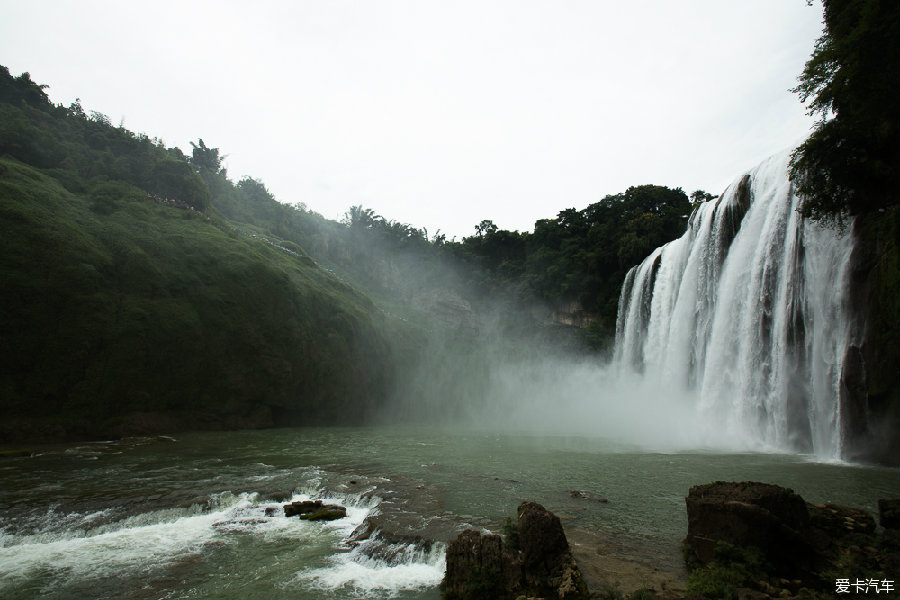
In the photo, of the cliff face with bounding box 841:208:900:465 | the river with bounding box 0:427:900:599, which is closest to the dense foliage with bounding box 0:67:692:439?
the river with bounding box 0:427:900:599

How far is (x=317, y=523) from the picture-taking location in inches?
328

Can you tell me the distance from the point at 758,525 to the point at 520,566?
2.96 metres

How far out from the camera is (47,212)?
19.2m

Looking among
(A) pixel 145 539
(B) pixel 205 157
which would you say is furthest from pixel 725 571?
(B) pixel 205 157

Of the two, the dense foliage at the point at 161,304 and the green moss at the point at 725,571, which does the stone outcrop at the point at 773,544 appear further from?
the dense foliage at the point at 161,304

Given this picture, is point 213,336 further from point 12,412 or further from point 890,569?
point 890,569

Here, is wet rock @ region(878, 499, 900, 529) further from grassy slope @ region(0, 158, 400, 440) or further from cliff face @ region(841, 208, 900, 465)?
grassy slope @ region(0, 158, 400, 440)

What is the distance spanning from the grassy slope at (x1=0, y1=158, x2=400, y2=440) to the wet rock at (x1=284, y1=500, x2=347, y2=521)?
1341 cm

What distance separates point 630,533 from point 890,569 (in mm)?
2982

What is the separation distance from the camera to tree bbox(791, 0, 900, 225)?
11.0 m

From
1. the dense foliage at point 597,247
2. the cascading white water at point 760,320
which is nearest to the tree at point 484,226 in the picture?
the dense foliage at point 597,247

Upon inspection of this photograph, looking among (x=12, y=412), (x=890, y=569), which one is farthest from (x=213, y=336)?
(x=890, y=569)

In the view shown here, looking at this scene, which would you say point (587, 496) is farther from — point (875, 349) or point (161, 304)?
point (161, 304)

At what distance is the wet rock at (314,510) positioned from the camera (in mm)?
8531
